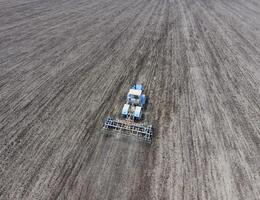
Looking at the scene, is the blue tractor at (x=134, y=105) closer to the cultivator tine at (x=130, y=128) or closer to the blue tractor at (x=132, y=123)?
the blue tractor at (x=132, y=123)

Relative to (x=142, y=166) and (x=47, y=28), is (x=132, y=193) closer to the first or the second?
(x=142, y=166)

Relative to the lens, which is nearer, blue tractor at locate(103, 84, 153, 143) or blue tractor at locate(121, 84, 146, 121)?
blue tractor at locate(103, 84, 153, 143)

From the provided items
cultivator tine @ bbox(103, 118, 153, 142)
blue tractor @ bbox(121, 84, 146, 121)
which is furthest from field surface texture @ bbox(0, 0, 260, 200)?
blue tractor @ bbox(121, 84, 146, 121)

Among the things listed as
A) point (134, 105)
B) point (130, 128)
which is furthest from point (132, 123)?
point (134, 105)

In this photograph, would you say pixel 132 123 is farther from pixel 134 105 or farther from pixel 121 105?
pixel 121 105

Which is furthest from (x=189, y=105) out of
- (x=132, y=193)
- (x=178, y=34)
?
(x=178, y=34)

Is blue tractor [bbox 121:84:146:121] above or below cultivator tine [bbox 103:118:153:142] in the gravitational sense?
above

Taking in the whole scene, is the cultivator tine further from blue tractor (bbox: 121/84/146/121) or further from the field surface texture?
blue tractor (bbox: 121/84/146/121)
